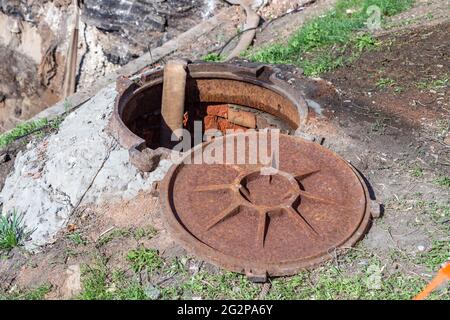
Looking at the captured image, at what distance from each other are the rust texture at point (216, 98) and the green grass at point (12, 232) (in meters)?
1.31

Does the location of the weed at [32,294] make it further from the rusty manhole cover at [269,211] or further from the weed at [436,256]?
the weed at [436,256]

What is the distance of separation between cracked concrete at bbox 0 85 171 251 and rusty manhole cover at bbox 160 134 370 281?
425mm

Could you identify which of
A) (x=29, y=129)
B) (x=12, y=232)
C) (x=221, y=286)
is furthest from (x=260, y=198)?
(x=29, y=129)

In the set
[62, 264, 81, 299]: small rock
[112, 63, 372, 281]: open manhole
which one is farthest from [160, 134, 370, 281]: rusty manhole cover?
[62, 264, 81, 299]: small rock

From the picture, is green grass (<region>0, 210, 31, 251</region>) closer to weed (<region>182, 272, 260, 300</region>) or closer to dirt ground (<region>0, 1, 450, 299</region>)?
dirt ground (<region>0, 1, 450, 299</region>)

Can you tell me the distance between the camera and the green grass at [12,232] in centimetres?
413

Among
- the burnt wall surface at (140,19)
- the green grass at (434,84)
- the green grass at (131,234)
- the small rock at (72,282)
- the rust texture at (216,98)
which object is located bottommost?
the burnt wall surface at (140,19)

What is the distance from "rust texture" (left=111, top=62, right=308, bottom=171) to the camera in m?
5.33

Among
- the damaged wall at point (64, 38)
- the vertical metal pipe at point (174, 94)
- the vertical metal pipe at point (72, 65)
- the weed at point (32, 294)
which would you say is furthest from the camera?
the vertical metal pipe at point (72, 65)

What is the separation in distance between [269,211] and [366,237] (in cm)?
71

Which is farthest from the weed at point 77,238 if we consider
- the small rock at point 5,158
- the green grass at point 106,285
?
the small rock at point 5,158

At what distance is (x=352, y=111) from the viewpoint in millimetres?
5234

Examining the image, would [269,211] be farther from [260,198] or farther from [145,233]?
[145,233]
